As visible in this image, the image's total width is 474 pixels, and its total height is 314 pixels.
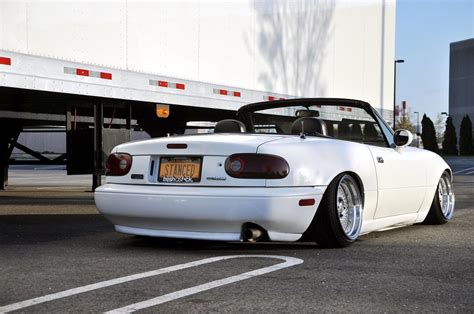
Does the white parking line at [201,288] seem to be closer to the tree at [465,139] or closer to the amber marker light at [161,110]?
the amber marker light at [161,110]

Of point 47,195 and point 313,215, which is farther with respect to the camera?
point 47,195

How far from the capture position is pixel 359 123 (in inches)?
248

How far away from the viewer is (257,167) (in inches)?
194

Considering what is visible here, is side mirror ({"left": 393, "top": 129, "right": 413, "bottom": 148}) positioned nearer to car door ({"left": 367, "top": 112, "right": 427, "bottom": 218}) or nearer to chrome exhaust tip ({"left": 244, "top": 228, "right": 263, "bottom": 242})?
car door ({"left": 367, "top": 112, "right": 427, "bottom": 218})

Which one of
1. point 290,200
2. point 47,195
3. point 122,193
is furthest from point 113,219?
point 47,195

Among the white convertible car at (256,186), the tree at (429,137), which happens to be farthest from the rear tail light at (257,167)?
the tree at (429,137)

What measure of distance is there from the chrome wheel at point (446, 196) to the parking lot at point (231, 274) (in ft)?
2.47

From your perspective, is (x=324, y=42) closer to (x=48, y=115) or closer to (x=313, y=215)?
(x=48, y=115)

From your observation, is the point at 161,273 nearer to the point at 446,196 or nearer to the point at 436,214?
the point at 436,214

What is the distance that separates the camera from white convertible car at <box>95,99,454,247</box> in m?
4.91

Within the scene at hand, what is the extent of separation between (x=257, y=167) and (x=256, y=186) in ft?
0.42

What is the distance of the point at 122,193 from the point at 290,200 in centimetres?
126

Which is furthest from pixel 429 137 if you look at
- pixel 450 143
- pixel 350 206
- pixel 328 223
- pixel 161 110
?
pixel 328 223

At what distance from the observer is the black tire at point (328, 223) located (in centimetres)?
509
